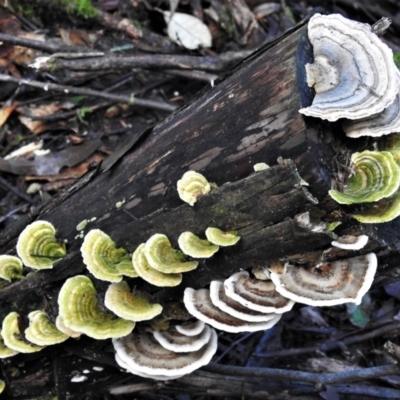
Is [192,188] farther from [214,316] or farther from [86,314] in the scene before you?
[86,314]

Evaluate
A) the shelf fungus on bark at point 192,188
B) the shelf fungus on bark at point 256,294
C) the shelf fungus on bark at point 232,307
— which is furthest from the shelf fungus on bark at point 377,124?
the shelf fungus on bark at point 232,307

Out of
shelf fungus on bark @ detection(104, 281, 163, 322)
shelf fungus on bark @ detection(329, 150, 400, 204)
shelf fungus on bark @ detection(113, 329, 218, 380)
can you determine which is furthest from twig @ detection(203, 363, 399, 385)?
shelf fungus on bark @ detection(329, 150, 400, 204)

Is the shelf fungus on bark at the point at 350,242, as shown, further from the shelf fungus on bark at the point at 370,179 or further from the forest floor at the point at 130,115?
the forest floor at the point at 130,115

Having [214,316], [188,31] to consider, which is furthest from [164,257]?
[188,31]

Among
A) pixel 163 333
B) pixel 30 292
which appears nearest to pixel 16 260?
pixel 30 292

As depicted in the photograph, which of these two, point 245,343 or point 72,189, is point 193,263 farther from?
point 245,343
